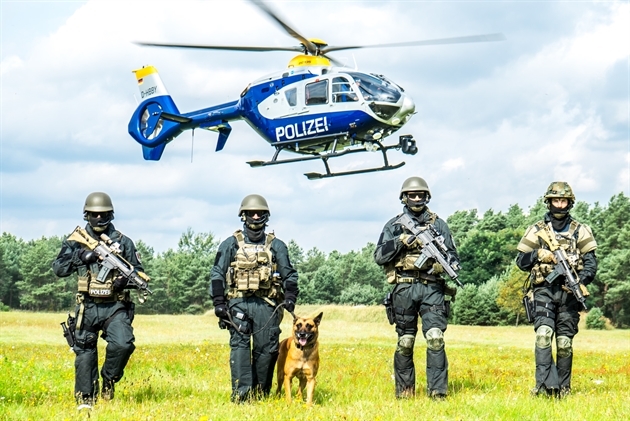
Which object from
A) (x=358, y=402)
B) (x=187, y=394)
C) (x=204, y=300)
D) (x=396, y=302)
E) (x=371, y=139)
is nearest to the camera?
(x=358, y=402)

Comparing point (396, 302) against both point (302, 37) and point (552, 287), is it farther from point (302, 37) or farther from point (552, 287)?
point (302, 37)

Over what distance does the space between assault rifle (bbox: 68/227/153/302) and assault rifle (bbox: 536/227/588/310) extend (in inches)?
197

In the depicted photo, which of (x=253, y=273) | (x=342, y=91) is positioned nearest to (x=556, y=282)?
(x=253, y=273)

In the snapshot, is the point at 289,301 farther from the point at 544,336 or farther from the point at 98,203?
the point at 544,336

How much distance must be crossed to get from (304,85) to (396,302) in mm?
14790

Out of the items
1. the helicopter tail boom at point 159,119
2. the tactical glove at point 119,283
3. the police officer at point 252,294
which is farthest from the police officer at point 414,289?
the helicopter tail boom at point 159,119

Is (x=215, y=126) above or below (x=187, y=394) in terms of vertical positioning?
above

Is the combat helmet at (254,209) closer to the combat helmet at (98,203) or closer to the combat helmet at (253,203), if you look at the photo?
the combat helmet at (253,203)

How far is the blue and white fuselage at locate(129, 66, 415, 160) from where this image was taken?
23406mm

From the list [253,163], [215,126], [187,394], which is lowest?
[187,394]

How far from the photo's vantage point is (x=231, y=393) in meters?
10.5

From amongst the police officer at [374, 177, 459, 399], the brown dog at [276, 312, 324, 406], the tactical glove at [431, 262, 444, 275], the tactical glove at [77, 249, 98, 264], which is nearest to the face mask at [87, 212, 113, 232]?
the tactical glove at [77, 249, 98, 264]

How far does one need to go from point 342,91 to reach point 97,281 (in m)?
14.8

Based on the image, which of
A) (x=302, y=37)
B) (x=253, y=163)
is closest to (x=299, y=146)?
(x=253, y=163)
